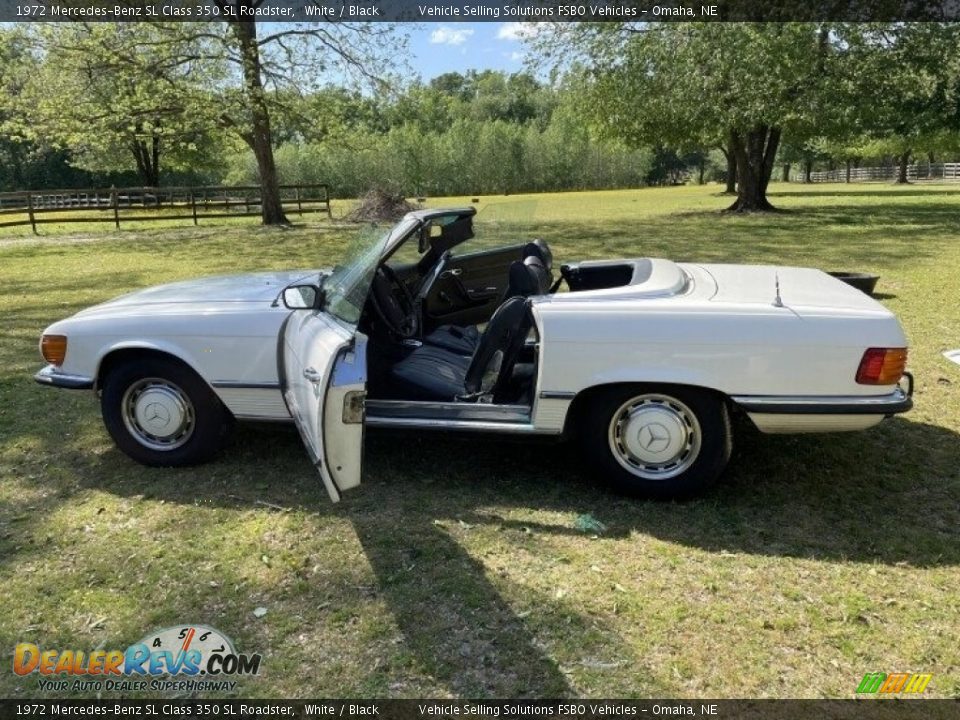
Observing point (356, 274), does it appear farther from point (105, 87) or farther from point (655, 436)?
point (105, 87)

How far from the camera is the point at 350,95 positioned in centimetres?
2188

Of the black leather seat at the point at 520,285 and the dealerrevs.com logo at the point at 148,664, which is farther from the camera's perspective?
the black leather seat at the point at 520,285

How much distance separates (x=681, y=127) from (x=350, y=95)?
37.6ft

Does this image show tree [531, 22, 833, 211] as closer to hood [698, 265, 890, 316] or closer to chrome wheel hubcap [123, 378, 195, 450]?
hood [698, 265, 890, 316]

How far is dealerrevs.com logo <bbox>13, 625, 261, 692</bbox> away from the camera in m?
2.46

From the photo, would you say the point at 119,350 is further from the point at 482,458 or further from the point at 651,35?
the point at 651,35

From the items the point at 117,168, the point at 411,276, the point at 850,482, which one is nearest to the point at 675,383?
the point at 850,482

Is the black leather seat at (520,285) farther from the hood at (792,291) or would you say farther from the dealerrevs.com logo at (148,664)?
the dealerrevs.com logo at (148,664)

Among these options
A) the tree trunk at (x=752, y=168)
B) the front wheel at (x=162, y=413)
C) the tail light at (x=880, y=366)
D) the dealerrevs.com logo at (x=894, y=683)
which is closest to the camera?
the dealerrevs.com logo at (x=894, y=683)

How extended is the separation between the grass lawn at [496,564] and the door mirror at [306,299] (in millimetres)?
698

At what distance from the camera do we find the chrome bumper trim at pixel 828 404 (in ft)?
10.6

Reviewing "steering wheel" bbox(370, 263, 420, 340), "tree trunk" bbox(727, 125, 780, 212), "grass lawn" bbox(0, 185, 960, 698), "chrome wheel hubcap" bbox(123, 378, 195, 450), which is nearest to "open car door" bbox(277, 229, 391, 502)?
"steering wheel" bbox(370, 263, 420, 340)

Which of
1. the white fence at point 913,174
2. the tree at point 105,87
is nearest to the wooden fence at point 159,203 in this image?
the tree at point 105,87

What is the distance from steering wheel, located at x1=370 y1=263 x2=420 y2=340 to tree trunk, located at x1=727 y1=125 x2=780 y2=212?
21.7 m
